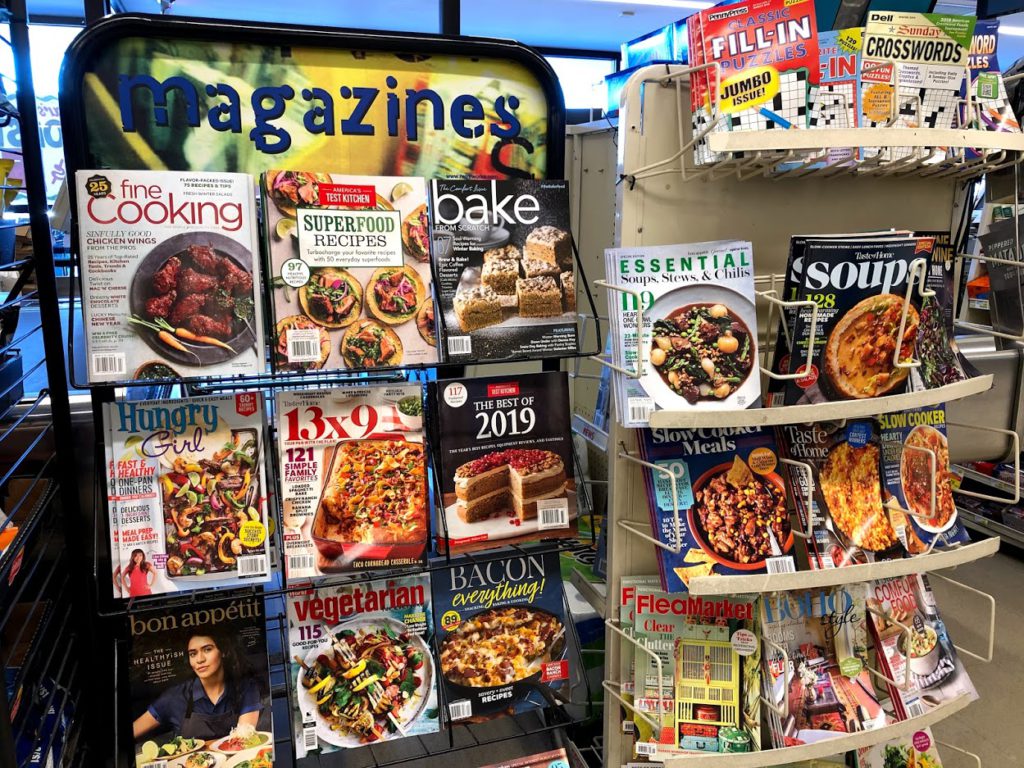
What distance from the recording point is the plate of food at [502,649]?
159cm

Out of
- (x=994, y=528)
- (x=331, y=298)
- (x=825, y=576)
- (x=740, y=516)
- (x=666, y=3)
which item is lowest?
(x=994, y=528)

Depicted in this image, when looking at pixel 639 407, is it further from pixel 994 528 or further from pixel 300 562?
pixel 994 528

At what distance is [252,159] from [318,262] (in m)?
0.24

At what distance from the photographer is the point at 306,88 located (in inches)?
56.7

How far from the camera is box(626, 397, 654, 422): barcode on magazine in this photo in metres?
1.46

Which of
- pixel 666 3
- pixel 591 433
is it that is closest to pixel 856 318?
pixel 591 433

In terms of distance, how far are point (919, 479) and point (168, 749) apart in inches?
65.5

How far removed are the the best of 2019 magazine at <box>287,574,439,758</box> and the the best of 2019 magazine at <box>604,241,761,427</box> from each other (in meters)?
0.61

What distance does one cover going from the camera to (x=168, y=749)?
1442 millimetres

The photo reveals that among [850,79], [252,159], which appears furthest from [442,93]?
[850,79]

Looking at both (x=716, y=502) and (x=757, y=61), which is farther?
(x=716, y=502)

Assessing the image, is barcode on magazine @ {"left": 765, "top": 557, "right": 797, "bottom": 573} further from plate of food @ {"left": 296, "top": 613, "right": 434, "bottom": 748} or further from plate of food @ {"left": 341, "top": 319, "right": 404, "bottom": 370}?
plate of food @ {"left": 341, "top": 319, "right": 404, "bottom": 370}

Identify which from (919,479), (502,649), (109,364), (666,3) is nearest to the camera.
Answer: (109,364)

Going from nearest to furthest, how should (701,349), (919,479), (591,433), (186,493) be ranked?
(186,493) → (701,349) → (919,479) → (591,433)
